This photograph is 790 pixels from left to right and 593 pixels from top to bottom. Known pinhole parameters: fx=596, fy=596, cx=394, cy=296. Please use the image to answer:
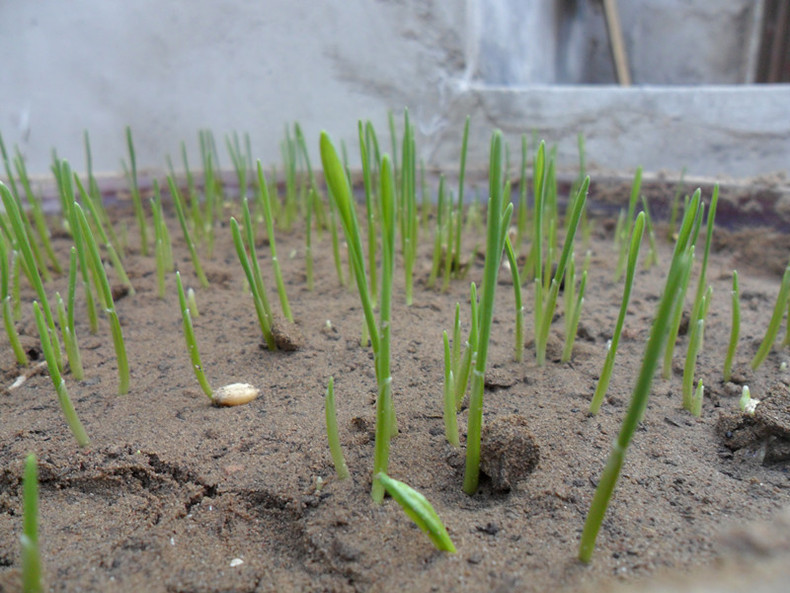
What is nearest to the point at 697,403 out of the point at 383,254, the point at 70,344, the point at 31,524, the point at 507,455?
the point at 507,455

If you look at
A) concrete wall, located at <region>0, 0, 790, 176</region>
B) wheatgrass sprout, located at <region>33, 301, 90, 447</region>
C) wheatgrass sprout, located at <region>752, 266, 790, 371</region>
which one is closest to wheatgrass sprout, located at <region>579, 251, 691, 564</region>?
wheatgrass sprout, located at <region>752, 266, 790, 371</region>

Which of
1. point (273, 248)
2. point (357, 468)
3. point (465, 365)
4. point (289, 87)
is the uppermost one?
point (289, 87)

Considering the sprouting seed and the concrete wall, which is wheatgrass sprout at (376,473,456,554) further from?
the concrete wall

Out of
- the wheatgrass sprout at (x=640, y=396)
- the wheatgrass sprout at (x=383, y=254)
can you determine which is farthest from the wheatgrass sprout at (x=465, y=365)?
the wheatgrass sprout at (x=640, y=396)

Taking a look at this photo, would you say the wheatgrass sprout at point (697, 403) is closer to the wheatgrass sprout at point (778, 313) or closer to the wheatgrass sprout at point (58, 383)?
the wheatgrass sprout at point (778, 313)

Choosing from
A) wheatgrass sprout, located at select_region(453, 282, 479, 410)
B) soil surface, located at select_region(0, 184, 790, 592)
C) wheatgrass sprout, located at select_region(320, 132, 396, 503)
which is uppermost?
wheatgrass sprout, located at select_region(320, 132, 396, 503)

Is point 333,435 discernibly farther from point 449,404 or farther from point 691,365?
point 691,365
